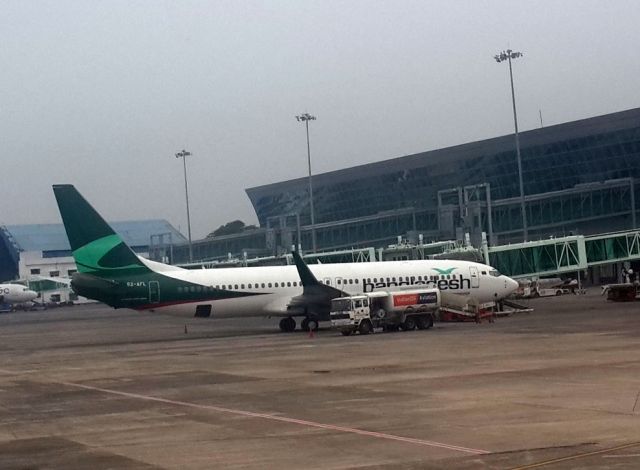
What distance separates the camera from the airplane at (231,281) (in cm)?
5431

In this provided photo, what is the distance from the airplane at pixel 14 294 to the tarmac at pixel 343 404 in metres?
97.0

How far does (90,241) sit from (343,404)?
34047 millimetres

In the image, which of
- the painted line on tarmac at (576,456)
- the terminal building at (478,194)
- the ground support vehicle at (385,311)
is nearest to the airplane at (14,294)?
the terminal building at (478,194)

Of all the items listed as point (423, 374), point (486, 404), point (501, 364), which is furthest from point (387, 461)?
point (501, 364)

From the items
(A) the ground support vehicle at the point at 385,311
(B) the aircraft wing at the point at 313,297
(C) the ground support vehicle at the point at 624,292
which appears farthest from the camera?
(C) the ground support vehicle at the point at 624,292

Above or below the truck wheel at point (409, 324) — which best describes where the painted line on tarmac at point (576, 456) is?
below

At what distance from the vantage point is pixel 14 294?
456ft

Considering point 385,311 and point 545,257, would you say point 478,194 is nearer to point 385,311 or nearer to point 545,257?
point 545,257

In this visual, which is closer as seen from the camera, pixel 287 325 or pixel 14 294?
pixel 287 325

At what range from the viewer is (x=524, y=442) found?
1688 centimetres

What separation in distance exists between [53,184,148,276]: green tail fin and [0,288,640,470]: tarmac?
31.2 feet

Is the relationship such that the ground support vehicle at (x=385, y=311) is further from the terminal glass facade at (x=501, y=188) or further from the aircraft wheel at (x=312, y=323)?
the terminal glass facade at (x=501, y=188)

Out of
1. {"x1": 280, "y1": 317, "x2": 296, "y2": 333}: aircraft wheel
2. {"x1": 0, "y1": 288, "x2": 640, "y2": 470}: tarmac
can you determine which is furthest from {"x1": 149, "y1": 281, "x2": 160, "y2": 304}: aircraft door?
{"x1": 0, "y1": 288, "x2": 640, "y2": 470}: tarmac

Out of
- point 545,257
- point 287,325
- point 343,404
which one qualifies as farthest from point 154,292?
point 545,257
